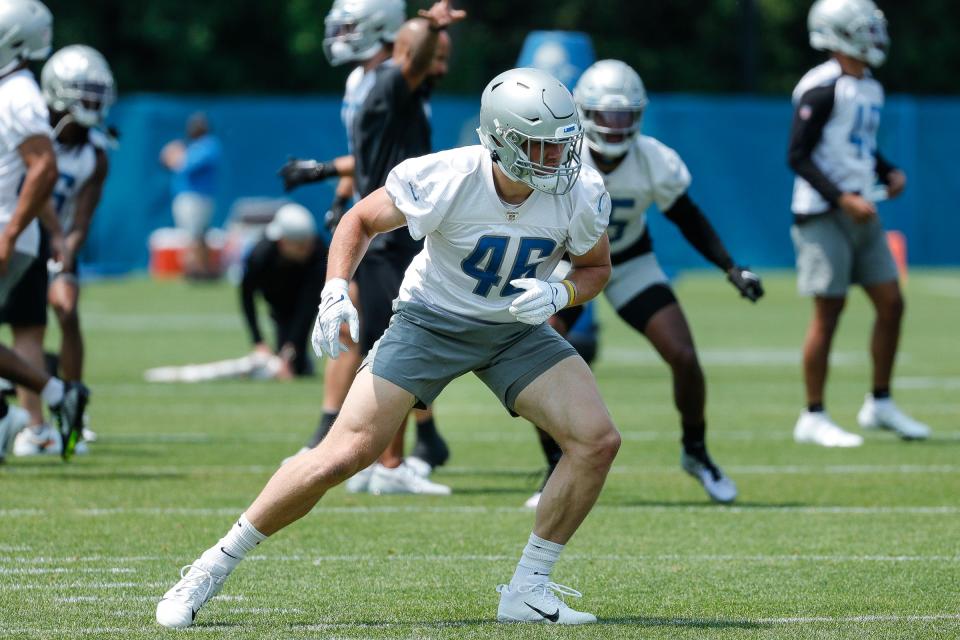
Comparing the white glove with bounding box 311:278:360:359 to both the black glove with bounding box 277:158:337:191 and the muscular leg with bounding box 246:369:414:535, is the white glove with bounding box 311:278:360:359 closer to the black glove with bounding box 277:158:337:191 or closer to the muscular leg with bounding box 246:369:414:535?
the muscular leg with bounding box 246:369:414:535

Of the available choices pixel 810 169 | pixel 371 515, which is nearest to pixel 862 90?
pixel 810 169

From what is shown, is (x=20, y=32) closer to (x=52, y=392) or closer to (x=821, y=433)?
(x=52, y=392)

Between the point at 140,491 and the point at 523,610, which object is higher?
the point at 523,610

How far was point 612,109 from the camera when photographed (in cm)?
765

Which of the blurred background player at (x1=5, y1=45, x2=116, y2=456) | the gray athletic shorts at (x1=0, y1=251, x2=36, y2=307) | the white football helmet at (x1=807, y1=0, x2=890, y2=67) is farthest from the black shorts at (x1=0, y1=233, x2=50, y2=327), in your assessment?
the white football helmet at (x1=807, y1=0, x2=890, y2=67)

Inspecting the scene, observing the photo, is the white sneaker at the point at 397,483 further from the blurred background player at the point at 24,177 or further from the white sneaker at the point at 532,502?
the blurred background player at the point at 24,177

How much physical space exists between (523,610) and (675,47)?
3221cm

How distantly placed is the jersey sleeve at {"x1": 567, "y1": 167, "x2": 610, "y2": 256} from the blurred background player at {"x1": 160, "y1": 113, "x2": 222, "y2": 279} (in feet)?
60.3

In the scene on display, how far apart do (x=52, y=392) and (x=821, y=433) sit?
415 cm

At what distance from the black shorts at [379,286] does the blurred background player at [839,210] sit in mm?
2705

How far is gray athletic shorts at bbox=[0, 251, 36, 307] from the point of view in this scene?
8117mm

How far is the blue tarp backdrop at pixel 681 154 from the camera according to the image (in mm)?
→ 26188

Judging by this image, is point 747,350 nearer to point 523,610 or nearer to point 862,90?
point 862,90

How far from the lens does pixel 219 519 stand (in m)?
7.21
